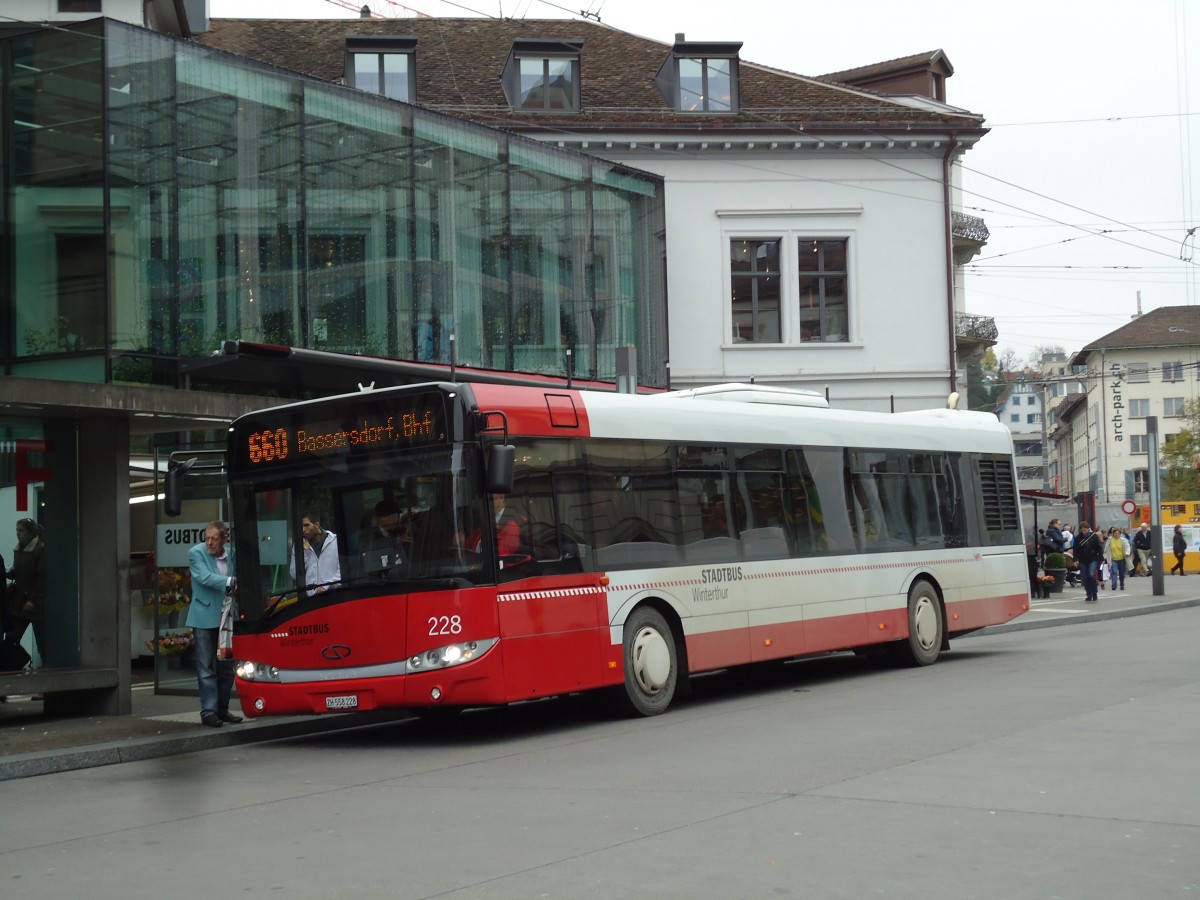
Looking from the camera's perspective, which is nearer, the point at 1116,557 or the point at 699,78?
the point at 699,78

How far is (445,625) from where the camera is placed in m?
11.7

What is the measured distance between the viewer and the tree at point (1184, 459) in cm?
8350

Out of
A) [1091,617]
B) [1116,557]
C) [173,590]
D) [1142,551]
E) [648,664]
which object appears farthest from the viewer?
[1142,551]

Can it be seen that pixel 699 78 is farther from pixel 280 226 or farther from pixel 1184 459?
pixel 1184 459

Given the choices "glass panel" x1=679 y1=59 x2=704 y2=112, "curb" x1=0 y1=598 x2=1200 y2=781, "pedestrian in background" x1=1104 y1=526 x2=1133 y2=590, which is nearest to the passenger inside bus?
"curb" x1=0 y1=598 x2=1200 y2=781

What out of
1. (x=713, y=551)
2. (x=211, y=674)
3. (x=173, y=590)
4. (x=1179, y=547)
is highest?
(x=713, y=551)

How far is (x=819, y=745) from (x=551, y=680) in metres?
2.58

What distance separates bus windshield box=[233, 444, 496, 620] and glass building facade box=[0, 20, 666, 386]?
3.80m

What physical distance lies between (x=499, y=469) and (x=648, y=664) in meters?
2.96

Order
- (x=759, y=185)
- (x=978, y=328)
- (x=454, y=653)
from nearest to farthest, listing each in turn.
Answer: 1. (x=454, y=653)
2. (x=759, y=185)
3. (x=978, y=328)

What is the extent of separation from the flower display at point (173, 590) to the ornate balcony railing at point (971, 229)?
26.2m

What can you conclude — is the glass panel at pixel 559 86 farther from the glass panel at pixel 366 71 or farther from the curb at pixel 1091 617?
the curb at pixel 1091 617

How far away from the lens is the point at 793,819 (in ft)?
25.1

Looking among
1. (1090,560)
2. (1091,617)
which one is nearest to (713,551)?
(1091,617)
